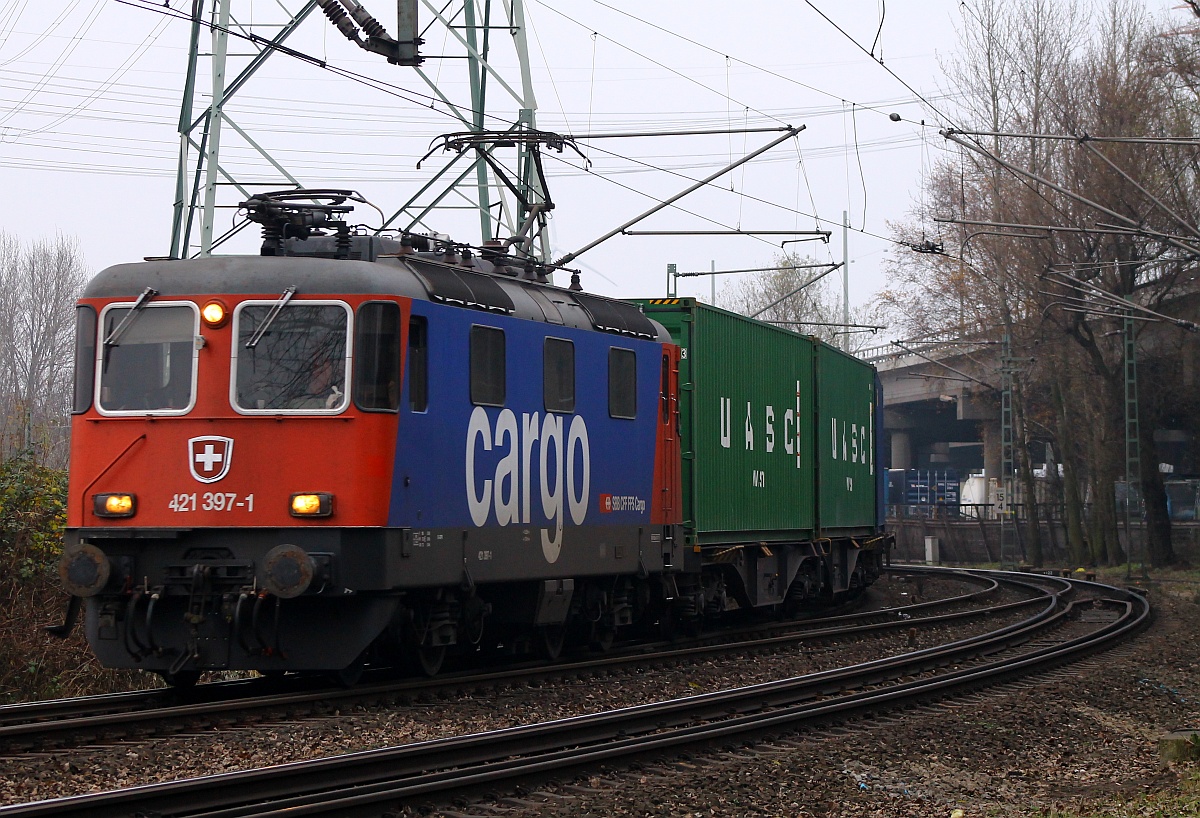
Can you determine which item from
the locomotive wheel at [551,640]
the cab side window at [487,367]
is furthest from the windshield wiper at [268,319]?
the locomotive wheel at [551,640]

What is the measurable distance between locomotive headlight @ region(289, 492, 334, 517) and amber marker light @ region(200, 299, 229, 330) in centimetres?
154

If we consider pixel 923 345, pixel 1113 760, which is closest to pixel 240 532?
pixel 1113 760

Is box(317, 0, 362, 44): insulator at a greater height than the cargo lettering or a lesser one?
greater

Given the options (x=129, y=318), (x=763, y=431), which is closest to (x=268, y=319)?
(x=129, y=318)

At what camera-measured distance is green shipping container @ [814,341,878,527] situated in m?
22.3

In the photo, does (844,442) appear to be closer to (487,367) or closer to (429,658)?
(487,367)

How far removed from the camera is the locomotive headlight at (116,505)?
11.3 meters

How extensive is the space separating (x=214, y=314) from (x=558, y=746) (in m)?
4.39

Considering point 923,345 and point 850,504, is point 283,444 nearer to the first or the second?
point 850,504

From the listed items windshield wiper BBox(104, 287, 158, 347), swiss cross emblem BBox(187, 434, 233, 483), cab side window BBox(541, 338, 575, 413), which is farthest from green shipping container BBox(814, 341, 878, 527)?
windshield wiper BBox(104, 287, 158, 347)

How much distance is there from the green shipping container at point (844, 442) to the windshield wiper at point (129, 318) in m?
12.5

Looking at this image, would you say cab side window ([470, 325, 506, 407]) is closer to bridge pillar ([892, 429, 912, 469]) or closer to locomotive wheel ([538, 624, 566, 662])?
locomotive wheel ([538, 624, 566, 662])

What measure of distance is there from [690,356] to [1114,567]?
2949 cm

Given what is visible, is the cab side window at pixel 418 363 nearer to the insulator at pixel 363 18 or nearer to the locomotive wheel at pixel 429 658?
the locomotive wheel at pixel 429 658
